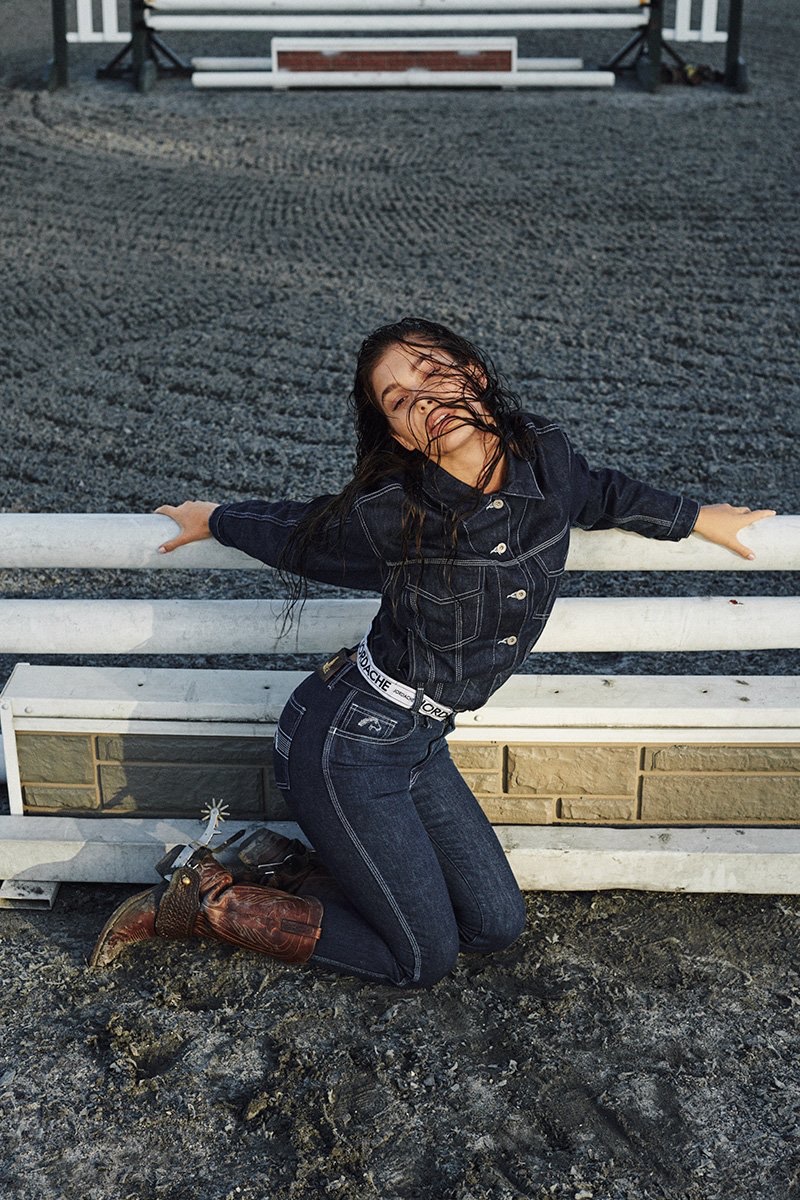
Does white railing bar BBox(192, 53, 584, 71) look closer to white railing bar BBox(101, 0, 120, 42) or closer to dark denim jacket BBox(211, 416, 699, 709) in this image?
white railing bar BBox(101, 0, 120, 42)

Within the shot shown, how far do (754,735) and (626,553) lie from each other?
455mm

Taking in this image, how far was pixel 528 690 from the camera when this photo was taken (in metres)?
2.67

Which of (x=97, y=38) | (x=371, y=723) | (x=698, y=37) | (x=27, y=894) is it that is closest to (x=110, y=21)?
(x=97, y=38)

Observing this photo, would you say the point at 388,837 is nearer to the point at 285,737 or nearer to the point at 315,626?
the point at 285,737

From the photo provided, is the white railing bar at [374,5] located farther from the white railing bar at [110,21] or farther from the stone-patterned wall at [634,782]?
the stone-patterned wall at [634,782]

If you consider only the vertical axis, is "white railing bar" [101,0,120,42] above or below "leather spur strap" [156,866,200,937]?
above

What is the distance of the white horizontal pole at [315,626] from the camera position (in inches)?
103

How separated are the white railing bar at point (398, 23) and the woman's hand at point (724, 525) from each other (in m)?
9.61

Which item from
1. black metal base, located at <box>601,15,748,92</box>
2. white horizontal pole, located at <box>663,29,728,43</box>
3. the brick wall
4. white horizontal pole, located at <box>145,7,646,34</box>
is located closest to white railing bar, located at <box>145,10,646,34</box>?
white horizontal pole, located at <box>145,7,646,34</box>

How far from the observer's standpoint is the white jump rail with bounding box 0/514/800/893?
2605mm

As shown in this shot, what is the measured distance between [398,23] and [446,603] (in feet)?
33.9

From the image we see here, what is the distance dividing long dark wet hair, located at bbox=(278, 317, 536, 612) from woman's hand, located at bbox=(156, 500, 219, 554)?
0.23 metres

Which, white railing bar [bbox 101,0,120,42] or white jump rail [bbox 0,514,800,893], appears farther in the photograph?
white railing bar [bbox 101,0,120,42]

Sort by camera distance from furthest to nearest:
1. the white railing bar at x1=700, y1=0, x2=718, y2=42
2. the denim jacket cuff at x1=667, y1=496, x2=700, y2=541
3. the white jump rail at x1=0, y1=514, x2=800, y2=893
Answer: the white railing bar at x1=700, y1=0, x2=718, y2=42, the white jump rail at x1=0, y1=514, x2=800, y2=893, the denim jacket cuff at x1=667, y1=496, x2=700, y2=541
